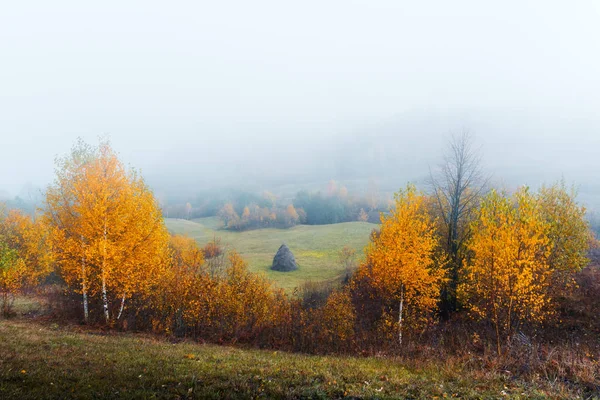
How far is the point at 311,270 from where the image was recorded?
6438 cm

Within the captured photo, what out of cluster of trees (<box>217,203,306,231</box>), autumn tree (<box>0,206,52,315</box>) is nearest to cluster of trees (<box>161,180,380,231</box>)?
cluster of trees (<box>217,203,306,231</box>)

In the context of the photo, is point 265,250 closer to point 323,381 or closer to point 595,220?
point 323,381

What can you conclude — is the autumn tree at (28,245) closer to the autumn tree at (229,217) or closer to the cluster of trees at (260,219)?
the autumn tree at (229,217)

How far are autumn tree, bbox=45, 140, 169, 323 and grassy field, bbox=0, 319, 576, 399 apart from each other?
6.42 metres

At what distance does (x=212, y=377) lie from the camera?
29.3 feet

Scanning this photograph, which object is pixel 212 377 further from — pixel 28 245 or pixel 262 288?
pixel 28 245

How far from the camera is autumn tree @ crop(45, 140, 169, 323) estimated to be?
18.2 meters

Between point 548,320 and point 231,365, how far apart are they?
974 inches

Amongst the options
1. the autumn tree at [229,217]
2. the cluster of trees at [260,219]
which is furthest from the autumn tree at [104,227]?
the autumn tree at [229,217]

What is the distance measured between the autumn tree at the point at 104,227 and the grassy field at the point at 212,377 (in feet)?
21.1

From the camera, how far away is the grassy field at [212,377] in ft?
25.2

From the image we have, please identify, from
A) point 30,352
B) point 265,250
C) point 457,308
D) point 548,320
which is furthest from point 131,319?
point 265,250

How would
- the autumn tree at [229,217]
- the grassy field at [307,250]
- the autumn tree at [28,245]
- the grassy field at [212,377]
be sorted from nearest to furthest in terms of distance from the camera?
the grassy field at [212,377] < the autumn tree at [28,245] < the grassy field at [307,250] < the autumn tree at [229,217]

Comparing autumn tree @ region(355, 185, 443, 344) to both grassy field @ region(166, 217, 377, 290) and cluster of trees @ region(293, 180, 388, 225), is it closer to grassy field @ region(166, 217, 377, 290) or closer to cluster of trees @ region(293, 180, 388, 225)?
grassy field @ region(166, 217, 377, 290)
